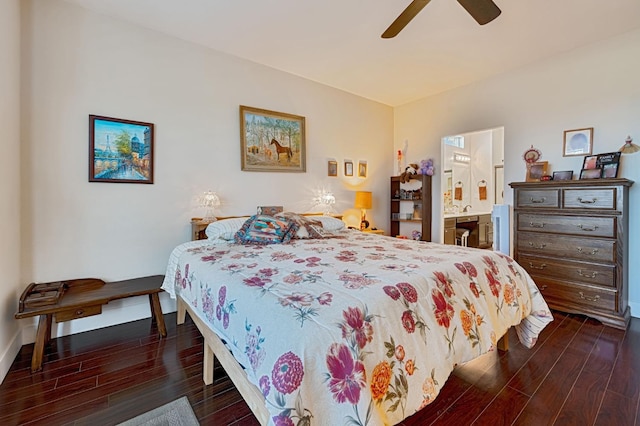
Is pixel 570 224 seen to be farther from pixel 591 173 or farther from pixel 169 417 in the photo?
pixel 169 417

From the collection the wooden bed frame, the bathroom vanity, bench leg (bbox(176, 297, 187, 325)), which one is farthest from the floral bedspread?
the bathroom vanity

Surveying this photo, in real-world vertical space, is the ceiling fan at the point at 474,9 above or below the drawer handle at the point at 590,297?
above

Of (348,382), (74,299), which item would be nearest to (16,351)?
(74,299)

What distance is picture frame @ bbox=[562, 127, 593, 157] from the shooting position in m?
2.96

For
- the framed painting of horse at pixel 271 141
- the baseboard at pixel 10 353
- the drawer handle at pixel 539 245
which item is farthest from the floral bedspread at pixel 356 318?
the framed painting of horse at pixel 271 141

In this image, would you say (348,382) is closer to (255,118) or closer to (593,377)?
(593,377)

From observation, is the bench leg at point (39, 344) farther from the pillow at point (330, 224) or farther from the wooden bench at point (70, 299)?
the pillow at point (330, 224)

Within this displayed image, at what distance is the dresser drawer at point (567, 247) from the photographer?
2582 mm

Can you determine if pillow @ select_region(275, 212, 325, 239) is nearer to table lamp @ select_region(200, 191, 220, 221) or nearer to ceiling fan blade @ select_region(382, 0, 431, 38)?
table lamp @ select_region(200, 191, 220, 221)

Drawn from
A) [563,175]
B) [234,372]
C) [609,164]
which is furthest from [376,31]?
[234,372]

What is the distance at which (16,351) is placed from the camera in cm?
209

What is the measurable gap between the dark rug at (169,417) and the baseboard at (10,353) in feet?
3.49

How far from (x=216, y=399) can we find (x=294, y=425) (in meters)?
0.99

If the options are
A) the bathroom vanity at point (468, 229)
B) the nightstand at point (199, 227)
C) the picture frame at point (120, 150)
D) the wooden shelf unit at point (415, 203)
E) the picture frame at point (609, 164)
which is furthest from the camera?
the bathroom vanity at point (468, 229)
